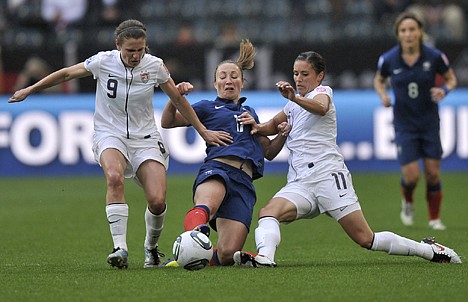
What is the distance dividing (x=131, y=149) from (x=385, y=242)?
2227mm

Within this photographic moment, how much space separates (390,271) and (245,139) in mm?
1702

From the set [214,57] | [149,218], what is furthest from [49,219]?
[214,57]

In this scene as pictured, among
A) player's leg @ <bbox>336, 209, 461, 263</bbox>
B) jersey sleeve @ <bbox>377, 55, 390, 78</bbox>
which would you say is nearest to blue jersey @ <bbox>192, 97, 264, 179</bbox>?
player's leg @ <bbox>336, 209, 461, 263</bbox>

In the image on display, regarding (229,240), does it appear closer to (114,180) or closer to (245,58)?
(114,180)

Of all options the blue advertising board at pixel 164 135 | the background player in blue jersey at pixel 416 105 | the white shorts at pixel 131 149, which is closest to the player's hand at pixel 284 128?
the white shorts at pixel 131 149

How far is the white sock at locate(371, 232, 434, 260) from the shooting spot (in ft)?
26.7

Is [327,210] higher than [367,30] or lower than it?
lower

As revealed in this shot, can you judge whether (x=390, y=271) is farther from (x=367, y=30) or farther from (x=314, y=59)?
(x=367, y=30)

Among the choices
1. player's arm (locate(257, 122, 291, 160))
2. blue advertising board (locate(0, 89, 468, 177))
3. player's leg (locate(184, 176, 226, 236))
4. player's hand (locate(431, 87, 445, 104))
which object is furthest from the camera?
blue advertising board (locate(0, 89, 468, 177))

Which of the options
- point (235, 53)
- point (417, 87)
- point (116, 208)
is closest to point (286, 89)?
point (116, 208)

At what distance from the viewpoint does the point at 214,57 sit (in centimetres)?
1984

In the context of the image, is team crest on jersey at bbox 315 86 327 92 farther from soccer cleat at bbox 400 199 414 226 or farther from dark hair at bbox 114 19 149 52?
soccer cleat at bbox 400 199 414 226

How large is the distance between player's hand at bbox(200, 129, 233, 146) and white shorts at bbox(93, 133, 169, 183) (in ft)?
1.48

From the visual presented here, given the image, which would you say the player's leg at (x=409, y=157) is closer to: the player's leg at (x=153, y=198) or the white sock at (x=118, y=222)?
the player's leg at (x=153, y=198)
